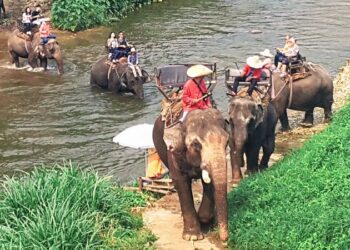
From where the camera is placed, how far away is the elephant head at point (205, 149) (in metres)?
7.24

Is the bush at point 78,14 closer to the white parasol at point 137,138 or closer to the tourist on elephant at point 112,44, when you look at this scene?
the tourist on elephant at point 112,44

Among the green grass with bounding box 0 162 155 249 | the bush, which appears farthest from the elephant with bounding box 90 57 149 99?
the green grass with bounding box 0 162 155 249

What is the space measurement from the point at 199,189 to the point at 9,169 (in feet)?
14.4

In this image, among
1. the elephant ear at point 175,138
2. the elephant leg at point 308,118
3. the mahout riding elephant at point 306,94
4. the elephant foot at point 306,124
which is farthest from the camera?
the elephant leg at point 308,118

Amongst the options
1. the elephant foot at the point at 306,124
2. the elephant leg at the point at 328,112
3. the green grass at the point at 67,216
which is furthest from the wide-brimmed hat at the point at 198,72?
the elephant leg at the point at 328,112

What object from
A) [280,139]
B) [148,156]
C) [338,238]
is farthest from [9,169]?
[338,238]

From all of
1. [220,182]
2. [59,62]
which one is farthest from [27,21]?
[220,182]

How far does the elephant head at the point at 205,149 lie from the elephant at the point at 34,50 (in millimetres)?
11597

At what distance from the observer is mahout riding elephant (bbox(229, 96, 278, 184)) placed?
32.3 feet

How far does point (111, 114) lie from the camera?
52.3ft

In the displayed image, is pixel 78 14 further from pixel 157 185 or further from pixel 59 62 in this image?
pixel 157 185

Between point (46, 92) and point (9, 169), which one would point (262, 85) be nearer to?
point (9, 169)

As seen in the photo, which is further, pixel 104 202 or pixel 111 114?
pixel 111 114

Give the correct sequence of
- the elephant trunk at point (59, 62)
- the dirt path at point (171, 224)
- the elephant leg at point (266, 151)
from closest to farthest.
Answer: the dirt path at point (171, 224)
the elephant leg at point (266, 151)
the elephant trunk at point (59, 62)
